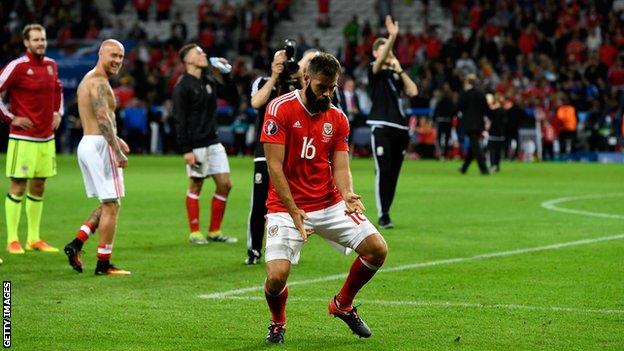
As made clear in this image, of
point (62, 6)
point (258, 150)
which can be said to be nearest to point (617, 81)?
point (62, 6)

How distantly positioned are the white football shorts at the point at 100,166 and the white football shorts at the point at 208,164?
9.98 feet

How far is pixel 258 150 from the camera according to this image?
520 inches

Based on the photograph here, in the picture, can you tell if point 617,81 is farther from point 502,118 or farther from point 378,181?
point 378,181

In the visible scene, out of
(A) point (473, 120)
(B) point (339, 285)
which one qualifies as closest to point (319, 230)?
(B) point (339, 285)

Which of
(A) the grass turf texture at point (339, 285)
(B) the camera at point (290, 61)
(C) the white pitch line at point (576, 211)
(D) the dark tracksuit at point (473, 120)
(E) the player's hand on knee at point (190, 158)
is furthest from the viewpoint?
(D) the dark tracksuit at point (473, 120)

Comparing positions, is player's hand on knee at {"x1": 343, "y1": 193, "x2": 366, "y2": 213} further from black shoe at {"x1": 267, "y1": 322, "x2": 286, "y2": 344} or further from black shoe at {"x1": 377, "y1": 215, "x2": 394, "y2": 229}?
black shoe at {"x1": 377, "y1": 215, "x2": 394, "y2": 229}

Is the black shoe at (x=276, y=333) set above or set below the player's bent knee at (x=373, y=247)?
below

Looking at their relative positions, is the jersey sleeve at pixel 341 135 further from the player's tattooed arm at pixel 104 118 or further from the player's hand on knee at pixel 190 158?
the player's hand on knee at pixel 190 158

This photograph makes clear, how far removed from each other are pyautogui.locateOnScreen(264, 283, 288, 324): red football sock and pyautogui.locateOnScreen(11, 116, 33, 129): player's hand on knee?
614cm

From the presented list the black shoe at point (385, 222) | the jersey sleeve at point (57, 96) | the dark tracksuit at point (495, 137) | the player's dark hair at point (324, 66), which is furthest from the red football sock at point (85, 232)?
the dark tracksuit at point (495, 137)

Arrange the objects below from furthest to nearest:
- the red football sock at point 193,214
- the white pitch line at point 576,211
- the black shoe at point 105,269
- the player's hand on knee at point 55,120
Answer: the white pitch line at point 576,211, the red football sock at point 193,214, the player's hand on knee at point 55,120, the black shoe at point 105,269

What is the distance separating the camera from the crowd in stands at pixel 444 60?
3912 centimetres

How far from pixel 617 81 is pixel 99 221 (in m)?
28.9

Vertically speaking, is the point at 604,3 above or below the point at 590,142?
above
